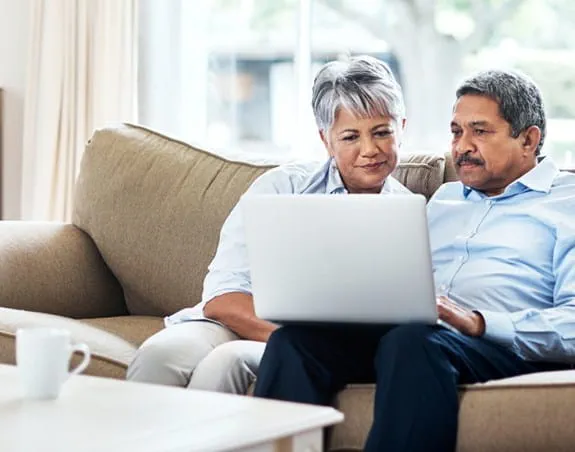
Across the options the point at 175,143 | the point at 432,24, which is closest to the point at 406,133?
the point at 432,24

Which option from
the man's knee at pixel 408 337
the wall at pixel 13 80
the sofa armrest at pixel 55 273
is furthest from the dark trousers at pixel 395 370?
the wall at pixel 13 80

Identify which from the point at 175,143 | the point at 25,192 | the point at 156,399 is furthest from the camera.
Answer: the point at 25,192

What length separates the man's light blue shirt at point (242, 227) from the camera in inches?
104

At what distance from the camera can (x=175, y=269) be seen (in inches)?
121

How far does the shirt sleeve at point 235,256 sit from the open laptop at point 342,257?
42 cm

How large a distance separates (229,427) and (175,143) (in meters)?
1.72

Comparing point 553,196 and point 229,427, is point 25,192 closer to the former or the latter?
point 553,196

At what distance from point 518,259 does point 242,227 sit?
1.87 ft

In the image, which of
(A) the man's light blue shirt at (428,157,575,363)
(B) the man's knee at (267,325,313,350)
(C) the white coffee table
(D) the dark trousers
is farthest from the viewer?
(A) the man's light blue shirt at (428,157,575,363)

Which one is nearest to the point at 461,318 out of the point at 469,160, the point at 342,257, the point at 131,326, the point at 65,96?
the point at 342,257

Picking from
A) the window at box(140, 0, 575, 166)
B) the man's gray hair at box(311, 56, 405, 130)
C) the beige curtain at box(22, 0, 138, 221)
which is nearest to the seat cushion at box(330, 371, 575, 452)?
the man's gray hair at box(311, 56, 405, 130)

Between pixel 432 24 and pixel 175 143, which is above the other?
pixel 432 24

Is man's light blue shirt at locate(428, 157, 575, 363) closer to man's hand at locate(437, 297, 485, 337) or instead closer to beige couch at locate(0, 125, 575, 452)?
man's hand at locate(437, 297, 485, 337)

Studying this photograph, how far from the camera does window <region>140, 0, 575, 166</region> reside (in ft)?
12.9
